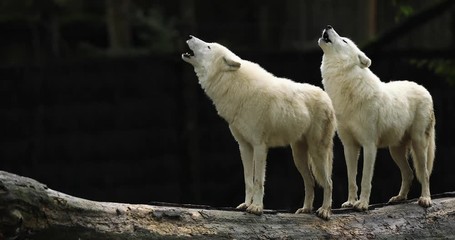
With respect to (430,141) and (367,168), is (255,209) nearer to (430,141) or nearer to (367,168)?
(367,168)

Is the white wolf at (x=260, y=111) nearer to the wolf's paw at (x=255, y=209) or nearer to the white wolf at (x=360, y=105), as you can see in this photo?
the wolf's paw at (x=255, y=209)

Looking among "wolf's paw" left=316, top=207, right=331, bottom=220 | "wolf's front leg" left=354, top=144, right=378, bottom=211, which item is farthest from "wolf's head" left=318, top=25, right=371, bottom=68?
"wolf's paw" left=316, top=207, right=331, bottom=220

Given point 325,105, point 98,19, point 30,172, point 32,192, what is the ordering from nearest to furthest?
point 32,192 → point 325,105 → point 30,172 → point 98,19

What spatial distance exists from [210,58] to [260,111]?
50cm

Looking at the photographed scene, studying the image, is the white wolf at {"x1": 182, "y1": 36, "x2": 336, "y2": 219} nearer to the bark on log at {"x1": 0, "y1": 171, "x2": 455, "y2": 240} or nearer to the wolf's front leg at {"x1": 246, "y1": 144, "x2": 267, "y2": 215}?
the wolf's front leg at {"x1": 246, "y1": 144, "x2": 267, "y2": 215}

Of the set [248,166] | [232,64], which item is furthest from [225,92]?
[248,166]

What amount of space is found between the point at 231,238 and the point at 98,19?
1249 cm

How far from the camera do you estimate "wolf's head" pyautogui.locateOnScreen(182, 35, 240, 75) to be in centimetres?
615

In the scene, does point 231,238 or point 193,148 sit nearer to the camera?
point 231,238

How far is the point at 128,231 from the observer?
5.64 meters

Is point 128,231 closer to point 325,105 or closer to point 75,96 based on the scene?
point 325,105

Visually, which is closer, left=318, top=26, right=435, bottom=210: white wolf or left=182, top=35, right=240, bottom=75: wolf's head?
left=182, top=35, right=240, bottom=75: wolf's head

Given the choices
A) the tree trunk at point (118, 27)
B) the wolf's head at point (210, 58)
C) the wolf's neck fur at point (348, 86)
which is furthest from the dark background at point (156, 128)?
the tree trunk at point (118, 27)

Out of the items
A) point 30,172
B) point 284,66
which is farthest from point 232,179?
point 30,172
